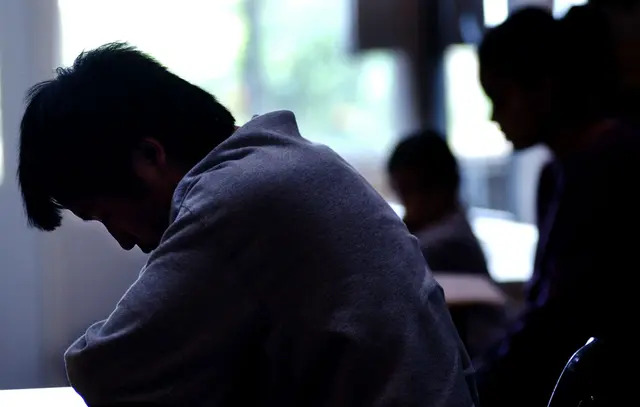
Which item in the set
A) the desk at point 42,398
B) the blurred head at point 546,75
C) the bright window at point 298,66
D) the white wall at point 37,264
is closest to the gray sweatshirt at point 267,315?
the desk at point 42,398

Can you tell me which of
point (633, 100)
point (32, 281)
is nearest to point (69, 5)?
point (32, 281)

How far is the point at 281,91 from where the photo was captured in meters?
5.07

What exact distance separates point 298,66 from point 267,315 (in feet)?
13.9

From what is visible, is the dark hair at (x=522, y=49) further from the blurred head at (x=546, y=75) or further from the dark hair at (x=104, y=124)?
the dark hair at (x=104, y=124)

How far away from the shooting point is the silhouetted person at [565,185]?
1674 millimetres

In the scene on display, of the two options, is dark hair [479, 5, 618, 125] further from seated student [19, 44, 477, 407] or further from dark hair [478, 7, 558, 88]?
seated student [19, 44, 477, 407]

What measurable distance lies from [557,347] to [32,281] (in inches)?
99.4

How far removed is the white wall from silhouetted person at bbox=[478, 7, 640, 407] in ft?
6.80

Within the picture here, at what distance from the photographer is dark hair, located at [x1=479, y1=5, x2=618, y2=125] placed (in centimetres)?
190

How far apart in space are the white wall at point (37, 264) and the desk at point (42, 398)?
2368 millimetres

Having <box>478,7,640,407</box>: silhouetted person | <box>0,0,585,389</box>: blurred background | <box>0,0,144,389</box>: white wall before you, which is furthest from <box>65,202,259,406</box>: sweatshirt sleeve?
<box>0,0,144,389</box>: white wall

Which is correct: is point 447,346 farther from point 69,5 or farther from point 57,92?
point 69,5

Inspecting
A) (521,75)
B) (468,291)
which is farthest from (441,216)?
(521,75)

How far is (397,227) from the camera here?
1.01 metres
